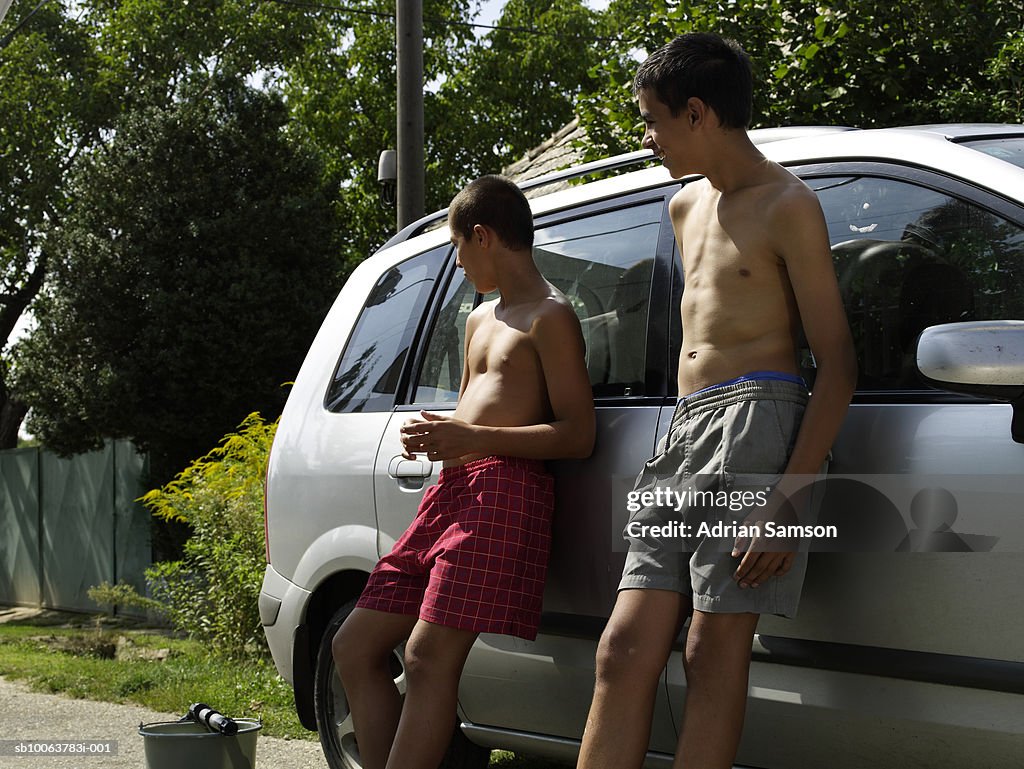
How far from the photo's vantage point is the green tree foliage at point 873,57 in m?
6.37

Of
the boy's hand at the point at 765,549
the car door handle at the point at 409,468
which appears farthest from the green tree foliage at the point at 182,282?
the boy's hand at the point at 765,549

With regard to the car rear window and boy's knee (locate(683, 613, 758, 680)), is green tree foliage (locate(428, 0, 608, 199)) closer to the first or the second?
the car rear window

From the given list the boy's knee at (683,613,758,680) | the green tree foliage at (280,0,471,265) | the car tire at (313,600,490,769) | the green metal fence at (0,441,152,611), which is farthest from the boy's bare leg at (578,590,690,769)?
the green tree foliage at (280,0,471,265)

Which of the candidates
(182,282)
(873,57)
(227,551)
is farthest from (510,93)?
(873,57)

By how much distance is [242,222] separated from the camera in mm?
13250

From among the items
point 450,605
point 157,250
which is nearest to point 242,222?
point 157,250

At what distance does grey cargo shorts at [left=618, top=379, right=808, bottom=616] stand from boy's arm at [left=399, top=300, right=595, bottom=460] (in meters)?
0.46

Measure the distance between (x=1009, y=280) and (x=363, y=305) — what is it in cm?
242

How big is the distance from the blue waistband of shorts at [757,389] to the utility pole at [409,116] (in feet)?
19.5

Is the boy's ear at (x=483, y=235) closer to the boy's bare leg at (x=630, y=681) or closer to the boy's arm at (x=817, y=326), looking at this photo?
the boy's arm at (x=817, y=326)

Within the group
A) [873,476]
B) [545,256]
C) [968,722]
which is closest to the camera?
[968,722]

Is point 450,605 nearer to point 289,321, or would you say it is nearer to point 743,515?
point 743,515

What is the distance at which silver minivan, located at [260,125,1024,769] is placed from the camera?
2.38m

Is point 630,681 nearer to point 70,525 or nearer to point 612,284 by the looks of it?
point 612,284
